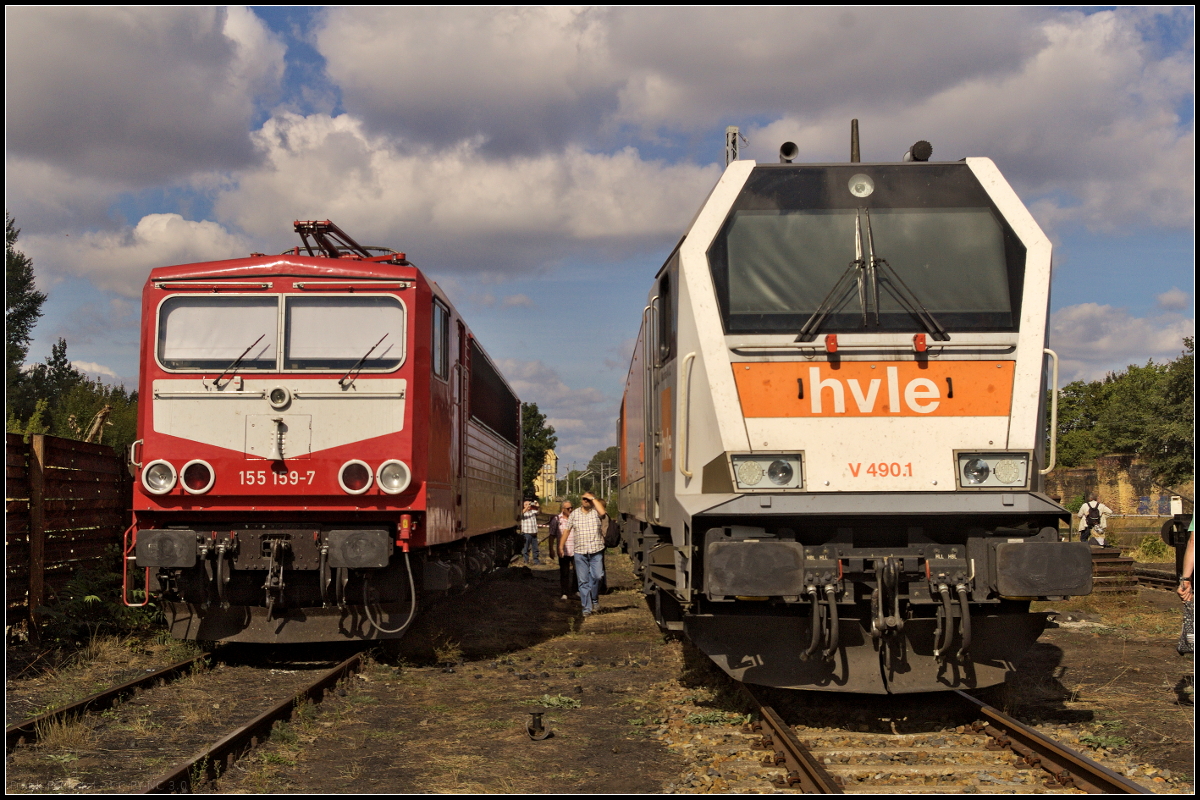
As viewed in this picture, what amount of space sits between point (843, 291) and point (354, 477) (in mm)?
4286

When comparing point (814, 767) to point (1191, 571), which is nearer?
point (814, 767)

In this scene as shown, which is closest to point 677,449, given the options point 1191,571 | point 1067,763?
point 1067,763

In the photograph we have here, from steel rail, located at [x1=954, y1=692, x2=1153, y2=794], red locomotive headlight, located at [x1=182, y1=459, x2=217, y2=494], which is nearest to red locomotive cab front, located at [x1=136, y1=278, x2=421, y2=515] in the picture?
red locomotive headlight, located at [x1=182, y1=459, x2=217, y2=494]

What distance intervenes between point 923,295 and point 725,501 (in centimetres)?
183

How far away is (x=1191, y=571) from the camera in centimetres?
738

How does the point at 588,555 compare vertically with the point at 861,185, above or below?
below

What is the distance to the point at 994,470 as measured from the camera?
242 inches

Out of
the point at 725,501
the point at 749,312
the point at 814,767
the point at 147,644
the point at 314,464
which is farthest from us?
the point at 147,644

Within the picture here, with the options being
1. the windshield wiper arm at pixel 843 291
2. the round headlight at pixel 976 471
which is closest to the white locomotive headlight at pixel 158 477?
the windshield wiper arm at pixel 843 291

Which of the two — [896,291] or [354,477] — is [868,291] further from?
[354,477]

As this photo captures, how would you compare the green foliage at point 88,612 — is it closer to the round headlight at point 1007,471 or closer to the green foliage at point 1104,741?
the round headlight at point 1007,471

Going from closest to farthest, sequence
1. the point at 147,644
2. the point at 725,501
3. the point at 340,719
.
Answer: the point at 725,501 < the point at 340,719 < the point at 147,644

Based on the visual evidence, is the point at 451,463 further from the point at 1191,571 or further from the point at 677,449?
the point at 1191,571

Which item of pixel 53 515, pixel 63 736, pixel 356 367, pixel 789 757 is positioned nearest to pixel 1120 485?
pixel 356 367
